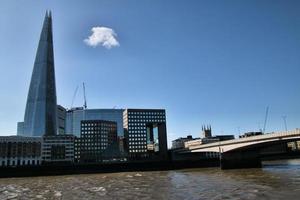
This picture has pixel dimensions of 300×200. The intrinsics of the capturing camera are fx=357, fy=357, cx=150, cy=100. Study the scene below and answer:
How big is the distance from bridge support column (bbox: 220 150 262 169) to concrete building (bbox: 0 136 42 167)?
120275 mm

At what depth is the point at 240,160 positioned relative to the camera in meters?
109

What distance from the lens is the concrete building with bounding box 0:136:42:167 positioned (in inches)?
7515

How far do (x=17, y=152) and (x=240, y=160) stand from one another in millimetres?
130998

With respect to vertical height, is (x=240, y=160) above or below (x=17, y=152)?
below

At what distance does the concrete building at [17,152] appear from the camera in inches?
7515

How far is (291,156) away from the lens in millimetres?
181625

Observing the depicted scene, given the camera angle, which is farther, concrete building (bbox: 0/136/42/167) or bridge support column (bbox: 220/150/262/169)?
concrete building (bbox: 0/136/42/167)

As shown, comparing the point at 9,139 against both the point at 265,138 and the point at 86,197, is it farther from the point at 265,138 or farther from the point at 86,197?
the point at 86,197

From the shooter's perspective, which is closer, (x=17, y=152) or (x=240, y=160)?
(x=240, y=160)

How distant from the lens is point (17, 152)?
19362 centimetres

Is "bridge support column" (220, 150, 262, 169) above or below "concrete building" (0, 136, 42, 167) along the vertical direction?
below

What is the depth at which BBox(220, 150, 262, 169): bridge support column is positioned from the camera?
107250 mm

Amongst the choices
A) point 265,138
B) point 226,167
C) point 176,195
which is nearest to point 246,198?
point 176,195

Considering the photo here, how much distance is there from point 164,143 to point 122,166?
160 ft
